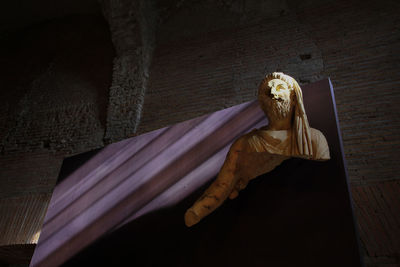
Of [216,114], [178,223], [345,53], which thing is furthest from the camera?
[345,53]

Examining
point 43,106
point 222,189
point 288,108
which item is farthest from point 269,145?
point 43,106

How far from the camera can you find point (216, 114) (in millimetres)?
2910

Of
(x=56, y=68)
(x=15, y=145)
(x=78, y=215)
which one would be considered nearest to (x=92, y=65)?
(x=56, y=68)

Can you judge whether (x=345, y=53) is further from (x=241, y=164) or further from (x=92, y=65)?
(x=92, y=65)

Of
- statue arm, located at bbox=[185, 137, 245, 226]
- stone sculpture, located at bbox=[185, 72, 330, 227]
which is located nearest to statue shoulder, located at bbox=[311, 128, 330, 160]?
stone sculpture, located at bbox=[185, 72, 330, 227]

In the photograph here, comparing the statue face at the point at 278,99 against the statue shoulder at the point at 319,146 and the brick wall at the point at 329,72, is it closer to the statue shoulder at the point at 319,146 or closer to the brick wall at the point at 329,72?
the statue shoulder at the point at 319,146

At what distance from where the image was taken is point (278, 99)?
2338mm

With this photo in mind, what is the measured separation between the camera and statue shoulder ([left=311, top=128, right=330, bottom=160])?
2.17m

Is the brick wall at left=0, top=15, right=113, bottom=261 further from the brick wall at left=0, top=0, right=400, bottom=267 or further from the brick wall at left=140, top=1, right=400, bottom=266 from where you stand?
the brick wall at left=140, top=1, right=400, bottom=266

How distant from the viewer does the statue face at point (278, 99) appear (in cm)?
233

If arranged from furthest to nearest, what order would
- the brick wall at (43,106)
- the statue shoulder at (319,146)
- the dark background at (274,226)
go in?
the brick wall at (43,106), the statue shoulder at (319,146), the dark background at (274,226)

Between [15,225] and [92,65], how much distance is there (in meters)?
2.92

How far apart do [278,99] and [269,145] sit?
341mm

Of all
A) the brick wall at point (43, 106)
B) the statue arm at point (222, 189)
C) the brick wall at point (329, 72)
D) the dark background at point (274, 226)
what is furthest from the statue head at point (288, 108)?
the brick wall at point (43, 106)
